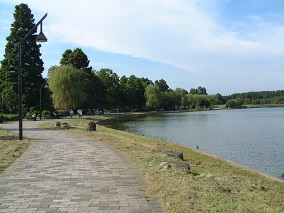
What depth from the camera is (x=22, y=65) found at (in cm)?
3725

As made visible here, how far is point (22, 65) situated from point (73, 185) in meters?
34.3

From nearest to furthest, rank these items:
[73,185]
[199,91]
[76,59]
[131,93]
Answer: [73,185]
[76,59]
[131,93]
[199,91]

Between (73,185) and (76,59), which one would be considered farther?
(76,59)

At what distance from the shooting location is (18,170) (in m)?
7.62

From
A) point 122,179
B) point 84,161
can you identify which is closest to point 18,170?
point 84,161

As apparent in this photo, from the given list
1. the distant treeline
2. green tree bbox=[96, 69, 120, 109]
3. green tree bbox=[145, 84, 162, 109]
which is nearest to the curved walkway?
green tree bbox=[96, 69, 120, 109]

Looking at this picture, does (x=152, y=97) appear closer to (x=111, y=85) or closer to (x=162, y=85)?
(x=111, y=85)

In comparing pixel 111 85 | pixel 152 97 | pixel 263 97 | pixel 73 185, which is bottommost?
pixel 73 185

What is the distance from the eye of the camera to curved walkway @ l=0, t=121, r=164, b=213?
4895mm

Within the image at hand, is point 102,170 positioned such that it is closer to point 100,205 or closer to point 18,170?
point 18,170

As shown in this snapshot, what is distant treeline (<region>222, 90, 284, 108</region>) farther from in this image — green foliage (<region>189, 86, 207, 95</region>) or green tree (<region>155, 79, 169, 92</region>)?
green tree (<region>155, 79, 169, 92</region>)

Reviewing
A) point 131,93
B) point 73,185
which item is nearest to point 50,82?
point 131,93

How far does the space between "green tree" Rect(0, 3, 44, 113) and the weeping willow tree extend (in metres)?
7.91

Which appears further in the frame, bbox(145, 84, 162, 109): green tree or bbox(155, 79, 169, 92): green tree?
bbox(155, 79, 169, 92): green tree
